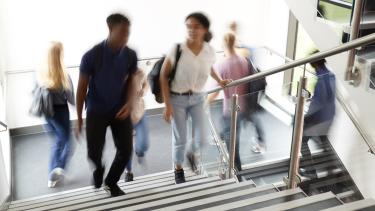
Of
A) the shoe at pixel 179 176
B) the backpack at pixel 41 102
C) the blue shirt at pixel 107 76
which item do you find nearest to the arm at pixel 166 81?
the blue shirt at pixel 107 76

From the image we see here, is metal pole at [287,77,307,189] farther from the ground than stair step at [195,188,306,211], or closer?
farther from the ground

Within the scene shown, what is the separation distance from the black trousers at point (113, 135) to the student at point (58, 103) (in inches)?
50.9

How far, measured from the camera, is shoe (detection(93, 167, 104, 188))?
11.1 ft

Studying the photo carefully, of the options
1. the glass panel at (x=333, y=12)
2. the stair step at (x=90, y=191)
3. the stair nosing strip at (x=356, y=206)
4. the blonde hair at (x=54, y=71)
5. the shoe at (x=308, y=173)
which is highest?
the glass panel at (x=333, y=12)

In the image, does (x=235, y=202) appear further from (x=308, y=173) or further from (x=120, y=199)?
(x=120, y=199)

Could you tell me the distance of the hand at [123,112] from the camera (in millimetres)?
3102

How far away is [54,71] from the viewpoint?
4172 millimetres

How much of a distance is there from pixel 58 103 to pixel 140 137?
37.3 inches

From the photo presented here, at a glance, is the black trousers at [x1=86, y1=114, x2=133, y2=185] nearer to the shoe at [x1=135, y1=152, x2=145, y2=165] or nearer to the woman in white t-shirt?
the woman in white t-shirt

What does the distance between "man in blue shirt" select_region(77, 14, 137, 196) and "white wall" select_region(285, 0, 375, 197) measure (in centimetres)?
136

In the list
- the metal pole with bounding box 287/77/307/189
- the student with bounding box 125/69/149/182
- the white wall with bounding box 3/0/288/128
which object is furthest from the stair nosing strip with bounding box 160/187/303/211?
the white wall with bounding box 3/0/288/128

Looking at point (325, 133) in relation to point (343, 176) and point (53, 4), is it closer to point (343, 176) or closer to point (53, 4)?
point (343, 176)

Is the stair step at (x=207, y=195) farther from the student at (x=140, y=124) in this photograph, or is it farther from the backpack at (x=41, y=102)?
the backpack at (x=41, y=102)

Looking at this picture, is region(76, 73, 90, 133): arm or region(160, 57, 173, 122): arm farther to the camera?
region(160, 57, 173, 122): arm
